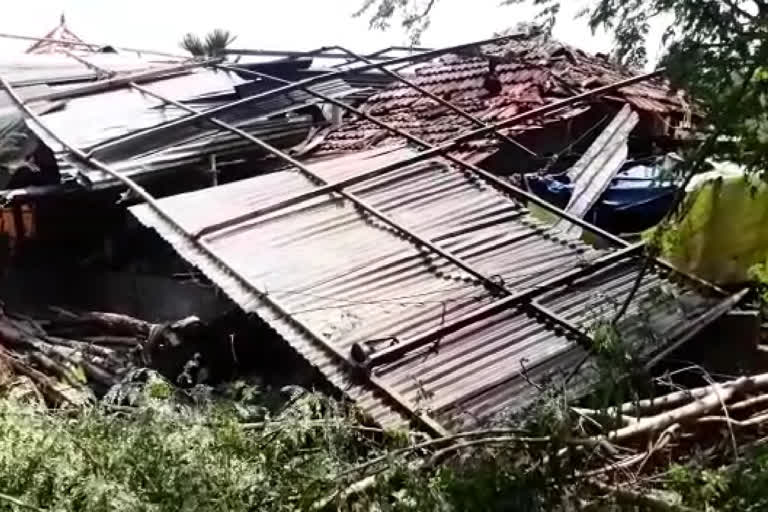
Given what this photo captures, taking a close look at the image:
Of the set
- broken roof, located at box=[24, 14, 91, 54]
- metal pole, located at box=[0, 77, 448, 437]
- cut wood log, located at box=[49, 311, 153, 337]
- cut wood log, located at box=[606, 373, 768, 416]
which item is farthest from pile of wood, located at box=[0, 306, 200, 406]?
broken roof, located at box=[24, 14, 91, 54]

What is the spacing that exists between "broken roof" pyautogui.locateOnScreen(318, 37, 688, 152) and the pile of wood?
2.40 metres

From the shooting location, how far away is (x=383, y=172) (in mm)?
7207

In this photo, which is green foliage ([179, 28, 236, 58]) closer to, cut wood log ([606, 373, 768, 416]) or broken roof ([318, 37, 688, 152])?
broken roof ([318, 37, 688, 152])

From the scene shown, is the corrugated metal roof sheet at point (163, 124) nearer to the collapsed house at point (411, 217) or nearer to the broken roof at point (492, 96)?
the collapsed house at point (411, 217)

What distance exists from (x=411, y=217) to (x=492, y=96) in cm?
254

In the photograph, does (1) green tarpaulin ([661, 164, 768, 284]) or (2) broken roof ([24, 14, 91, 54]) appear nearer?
(1) green tarpaulin ([661, 164, 768, 284])

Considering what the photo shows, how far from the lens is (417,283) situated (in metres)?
6.02

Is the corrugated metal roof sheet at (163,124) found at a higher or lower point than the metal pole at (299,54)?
lower

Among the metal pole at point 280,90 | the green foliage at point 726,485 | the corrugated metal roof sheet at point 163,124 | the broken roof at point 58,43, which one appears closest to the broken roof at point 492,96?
the metal pole at point 280,90

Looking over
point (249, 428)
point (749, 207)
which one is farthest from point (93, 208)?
point (749, 207)

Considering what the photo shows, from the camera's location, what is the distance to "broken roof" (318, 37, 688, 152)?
8.22 metres

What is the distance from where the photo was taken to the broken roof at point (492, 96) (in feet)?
27.0

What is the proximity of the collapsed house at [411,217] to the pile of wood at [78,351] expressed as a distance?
0.65 meters

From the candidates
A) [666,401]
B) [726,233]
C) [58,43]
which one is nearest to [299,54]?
[58,43]
